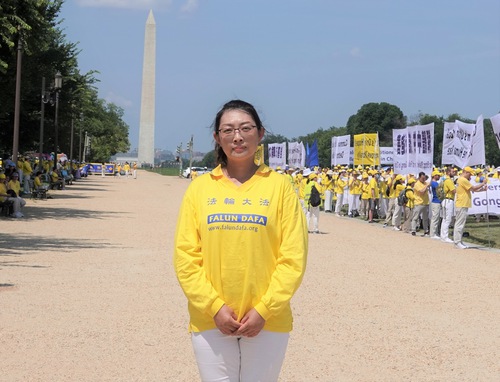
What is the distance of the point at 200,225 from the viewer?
406 cm

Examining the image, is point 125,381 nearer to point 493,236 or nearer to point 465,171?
point 465,171

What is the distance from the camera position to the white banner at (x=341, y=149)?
123 feet

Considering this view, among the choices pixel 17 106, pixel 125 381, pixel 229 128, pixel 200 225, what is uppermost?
pixel 17 106

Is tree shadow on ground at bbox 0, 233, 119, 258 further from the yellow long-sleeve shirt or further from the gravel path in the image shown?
the yellow long-sleeve shirt

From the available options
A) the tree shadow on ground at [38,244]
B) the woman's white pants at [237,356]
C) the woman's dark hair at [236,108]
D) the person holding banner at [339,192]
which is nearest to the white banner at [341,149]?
the person holding banner at [339,192]

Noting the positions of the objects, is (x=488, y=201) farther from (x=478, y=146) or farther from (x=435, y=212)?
(x=478, y=146)

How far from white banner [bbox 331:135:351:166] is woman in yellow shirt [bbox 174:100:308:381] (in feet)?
110

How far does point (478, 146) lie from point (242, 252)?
1884cm

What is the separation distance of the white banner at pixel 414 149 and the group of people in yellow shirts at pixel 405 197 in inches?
13.5

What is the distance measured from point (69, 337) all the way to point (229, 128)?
15.9ft

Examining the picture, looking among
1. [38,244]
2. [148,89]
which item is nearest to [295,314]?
[38,244]

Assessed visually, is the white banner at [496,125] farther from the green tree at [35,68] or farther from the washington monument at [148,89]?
the washington monument at [148,89]

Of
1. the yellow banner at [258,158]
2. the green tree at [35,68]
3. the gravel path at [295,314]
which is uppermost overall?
the green tree at [35,68]

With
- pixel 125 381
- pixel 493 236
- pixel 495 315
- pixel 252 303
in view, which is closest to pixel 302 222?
pixel 252 303
